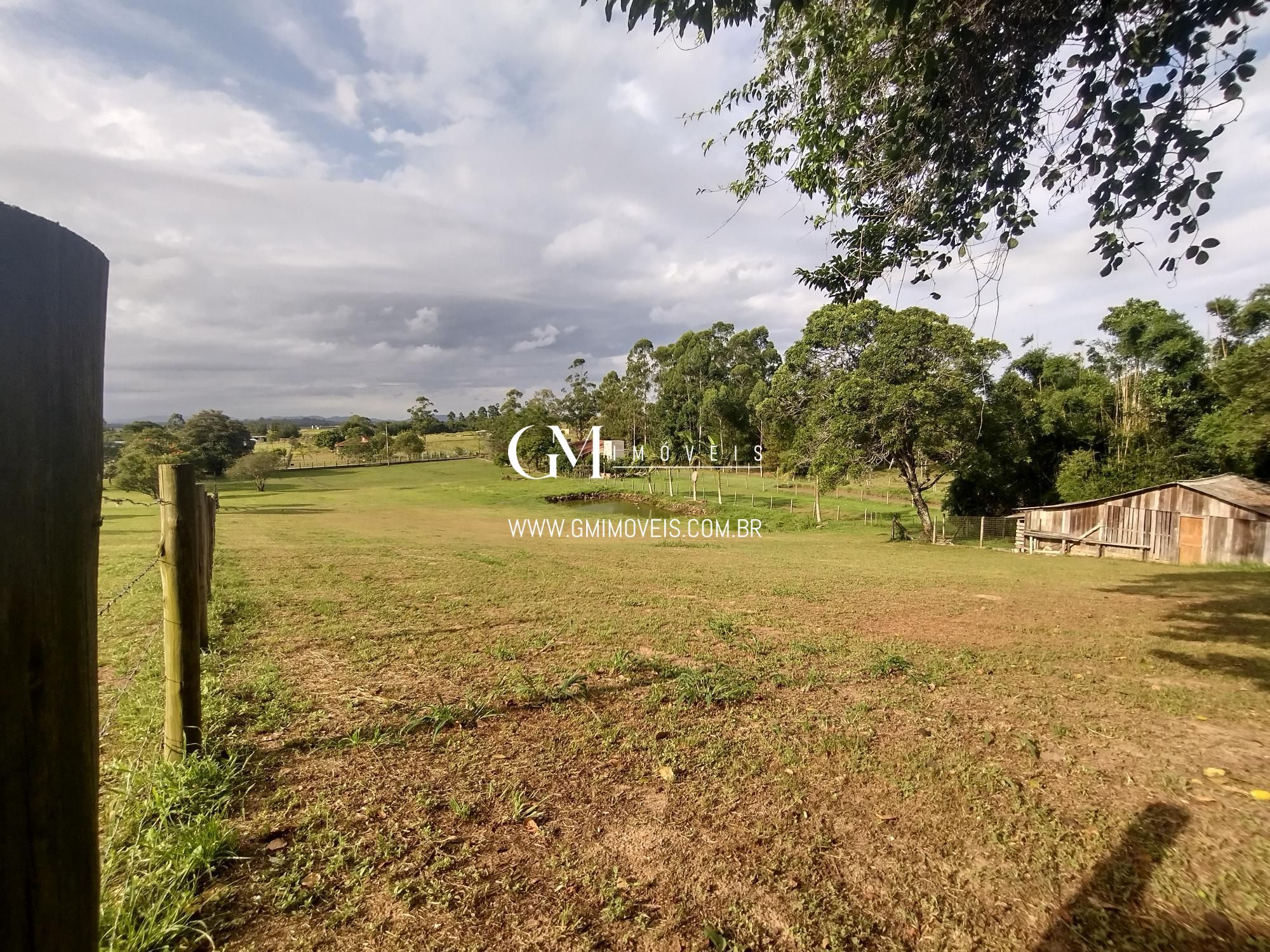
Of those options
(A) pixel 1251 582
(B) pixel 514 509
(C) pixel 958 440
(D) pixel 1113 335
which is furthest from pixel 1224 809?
(B) pixel 514 509

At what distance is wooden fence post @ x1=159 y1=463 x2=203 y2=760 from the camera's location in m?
2.92

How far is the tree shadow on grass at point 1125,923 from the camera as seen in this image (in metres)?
2.11

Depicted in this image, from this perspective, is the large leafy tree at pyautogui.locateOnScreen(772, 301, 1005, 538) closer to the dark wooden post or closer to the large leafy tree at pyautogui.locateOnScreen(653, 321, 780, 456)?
the dark wooden post

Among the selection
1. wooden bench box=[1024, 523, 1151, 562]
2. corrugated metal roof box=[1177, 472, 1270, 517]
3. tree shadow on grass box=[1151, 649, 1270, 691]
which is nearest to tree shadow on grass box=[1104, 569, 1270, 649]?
tree shadow on grass box=[1151, 649, 1270, 691]

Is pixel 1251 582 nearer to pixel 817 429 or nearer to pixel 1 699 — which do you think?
pixel 817 429

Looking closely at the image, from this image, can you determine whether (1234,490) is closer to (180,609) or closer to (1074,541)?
(1074,541)

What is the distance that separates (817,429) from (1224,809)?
61.1 feet

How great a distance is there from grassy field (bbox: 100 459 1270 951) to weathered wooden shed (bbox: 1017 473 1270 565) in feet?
46.4

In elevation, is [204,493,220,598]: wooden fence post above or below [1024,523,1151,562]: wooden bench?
above

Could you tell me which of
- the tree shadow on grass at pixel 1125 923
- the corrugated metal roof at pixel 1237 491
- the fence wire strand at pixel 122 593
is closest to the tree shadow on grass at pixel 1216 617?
the corrugated metal roof at pixel 1237 491

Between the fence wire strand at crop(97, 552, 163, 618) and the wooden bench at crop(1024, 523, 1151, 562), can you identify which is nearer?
the fence wire strand at crop(97, 552, 163, 618)

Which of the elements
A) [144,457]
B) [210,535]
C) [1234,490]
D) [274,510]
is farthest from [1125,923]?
[144,457]

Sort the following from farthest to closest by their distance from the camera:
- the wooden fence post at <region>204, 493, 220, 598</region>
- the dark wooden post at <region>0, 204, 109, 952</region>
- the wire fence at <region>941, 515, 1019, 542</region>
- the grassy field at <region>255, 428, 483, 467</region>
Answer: the grassy field at <region>255, 428, 483, 467</region> < the wire fence at <region>941, 515, 1019, 542</region> < the wooden fence post at <region>204, 493, 220, 598</region> < the dark wooden post at <region>0, 204, 109, 952</region>

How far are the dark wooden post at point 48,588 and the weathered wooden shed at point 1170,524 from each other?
23977 millimetres
